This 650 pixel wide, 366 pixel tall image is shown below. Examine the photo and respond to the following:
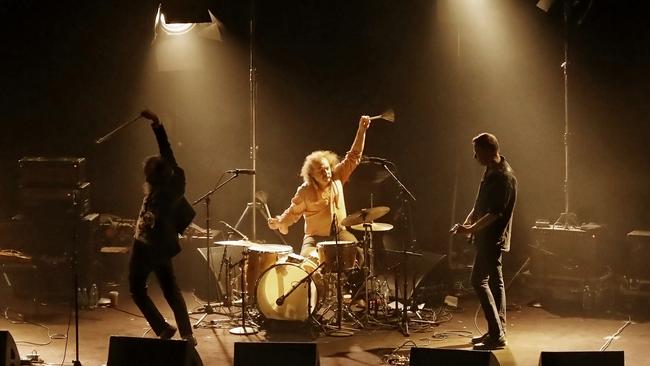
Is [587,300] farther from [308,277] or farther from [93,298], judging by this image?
[93,298]

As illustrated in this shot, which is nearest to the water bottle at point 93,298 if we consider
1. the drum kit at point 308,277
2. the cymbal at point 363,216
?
the drum kit at point 308,277

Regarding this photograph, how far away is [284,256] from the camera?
30.5 feet

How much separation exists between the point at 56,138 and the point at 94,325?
336cm

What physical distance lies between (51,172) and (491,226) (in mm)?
4957

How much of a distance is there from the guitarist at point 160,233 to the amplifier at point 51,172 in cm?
274

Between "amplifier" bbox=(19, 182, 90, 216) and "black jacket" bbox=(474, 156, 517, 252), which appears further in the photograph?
"amplifier" bbox=(19, 182, 90, 216)

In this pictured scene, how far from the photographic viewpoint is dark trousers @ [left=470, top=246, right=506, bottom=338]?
837 centimetres

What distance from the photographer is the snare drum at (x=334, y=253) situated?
9.20 meters

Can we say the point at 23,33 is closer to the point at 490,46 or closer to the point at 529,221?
the point at 490,46

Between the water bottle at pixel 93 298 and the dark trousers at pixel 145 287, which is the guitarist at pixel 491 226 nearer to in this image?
the dark trousers at pixel 145 287

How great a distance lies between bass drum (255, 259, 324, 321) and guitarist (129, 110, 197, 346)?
1.09 meters

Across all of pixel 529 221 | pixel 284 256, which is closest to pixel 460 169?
pixel 529 221

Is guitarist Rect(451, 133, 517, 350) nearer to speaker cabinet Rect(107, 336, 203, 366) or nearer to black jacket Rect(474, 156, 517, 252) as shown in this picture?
black jacket Rect(474, 156, 517, 252)

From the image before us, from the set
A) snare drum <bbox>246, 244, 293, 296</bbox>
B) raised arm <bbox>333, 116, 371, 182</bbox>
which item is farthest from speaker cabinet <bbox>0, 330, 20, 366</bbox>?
raised arm <bbox>333, 116, 371, 182</bbox>
